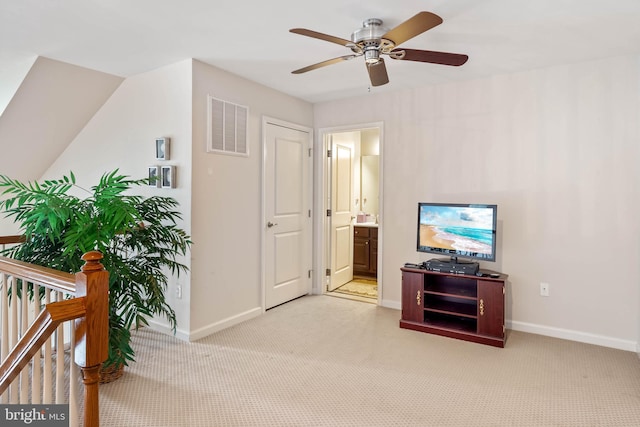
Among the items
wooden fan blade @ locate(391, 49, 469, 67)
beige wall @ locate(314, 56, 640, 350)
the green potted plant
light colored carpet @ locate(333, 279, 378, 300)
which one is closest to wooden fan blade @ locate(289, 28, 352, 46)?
wooden fan blade @ locate(391, 49, 469, 67)

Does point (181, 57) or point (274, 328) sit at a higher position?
point (181, 57)

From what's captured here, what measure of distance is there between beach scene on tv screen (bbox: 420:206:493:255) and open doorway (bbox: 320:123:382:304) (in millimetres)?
704

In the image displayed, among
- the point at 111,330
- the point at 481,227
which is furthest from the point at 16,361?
the point at 481,227

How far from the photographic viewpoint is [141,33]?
2.72 metres

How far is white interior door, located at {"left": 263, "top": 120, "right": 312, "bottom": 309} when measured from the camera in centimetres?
413

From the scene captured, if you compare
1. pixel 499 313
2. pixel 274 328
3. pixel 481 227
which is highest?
pixel 481 227

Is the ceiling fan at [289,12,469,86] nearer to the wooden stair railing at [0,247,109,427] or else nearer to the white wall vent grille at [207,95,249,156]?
the white wall vent grille at [207,95,249,156]

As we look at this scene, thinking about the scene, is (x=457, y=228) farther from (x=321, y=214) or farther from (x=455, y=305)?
(x=321, y=214)

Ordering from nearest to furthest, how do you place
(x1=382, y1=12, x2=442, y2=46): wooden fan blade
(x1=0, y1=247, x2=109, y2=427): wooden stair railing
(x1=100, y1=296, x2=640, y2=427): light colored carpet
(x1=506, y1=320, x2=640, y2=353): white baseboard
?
(x1=0, y1=247, x2=109, y2=427): wooden stair railing
(x1=382, y1=12, x2=442, y2=46): wooden fan blade
(x1=100, y1=296, x2=640, y2=427): light colored carpet
(x1=506, y1=320, x2=640, y2=353): white baseboard

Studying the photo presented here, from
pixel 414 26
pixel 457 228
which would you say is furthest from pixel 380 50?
pixel 457 228

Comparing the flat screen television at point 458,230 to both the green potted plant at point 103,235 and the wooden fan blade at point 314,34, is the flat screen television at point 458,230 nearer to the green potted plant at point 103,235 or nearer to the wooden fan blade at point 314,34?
the wooden fan blade at point 314,34

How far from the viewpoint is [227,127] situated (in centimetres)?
357

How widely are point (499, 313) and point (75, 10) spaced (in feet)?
12.3

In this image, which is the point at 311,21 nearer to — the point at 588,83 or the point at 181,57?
the point at 181,57
